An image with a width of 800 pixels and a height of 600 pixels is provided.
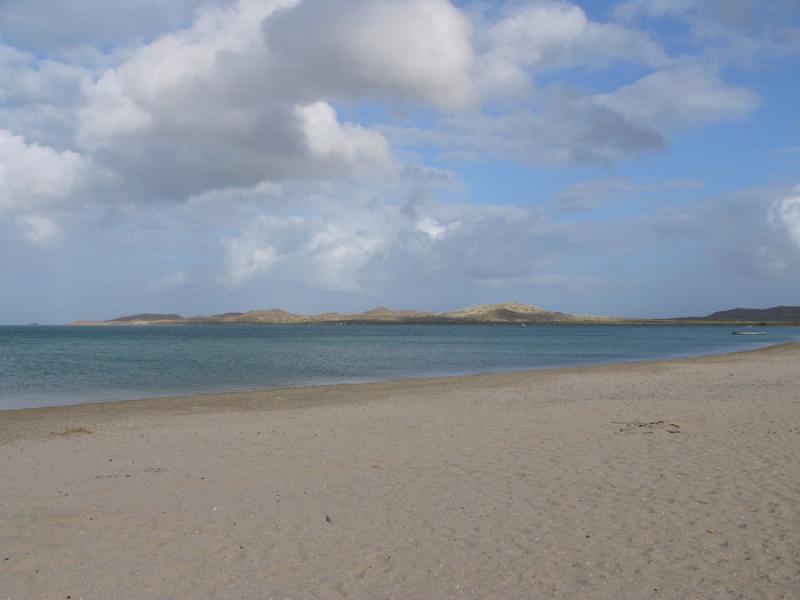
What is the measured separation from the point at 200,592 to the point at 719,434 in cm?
1030

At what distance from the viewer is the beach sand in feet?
20.7

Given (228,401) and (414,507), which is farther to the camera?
(228,401)

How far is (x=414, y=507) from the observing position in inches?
340

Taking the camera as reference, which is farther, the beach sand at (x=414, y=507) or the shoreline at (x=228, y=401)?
the shoreline at (x=228, y=401)

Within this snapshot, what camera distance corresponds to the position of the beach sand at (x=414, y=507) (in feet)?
20.7

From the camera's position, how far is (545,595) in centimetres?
589

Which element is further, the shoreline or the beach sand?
the shoreline

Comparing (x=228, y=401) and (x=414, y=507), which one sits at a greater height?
(x=414, y=507)

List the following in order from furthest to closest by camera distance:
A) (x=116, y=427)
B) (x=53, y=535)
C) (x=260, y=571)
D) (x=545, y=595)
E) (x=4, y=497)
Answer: (x=116, y=427) → (x=4, y=497) → (x=53, y=535) → (x=260, y=571) → (x=545, y=595)

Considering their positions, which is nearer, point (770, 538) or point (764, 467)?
point (770, 538)

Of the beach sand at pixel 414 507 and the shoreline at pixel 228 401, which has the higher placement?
the beach sand at pixel 414 507

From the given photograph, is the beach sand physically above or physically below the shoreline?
above

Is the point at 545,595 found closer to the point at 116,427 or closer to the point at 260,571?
the point at 260,571

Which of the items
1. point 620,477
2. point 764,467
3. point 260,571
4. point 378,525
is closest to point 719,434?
point 764,467
